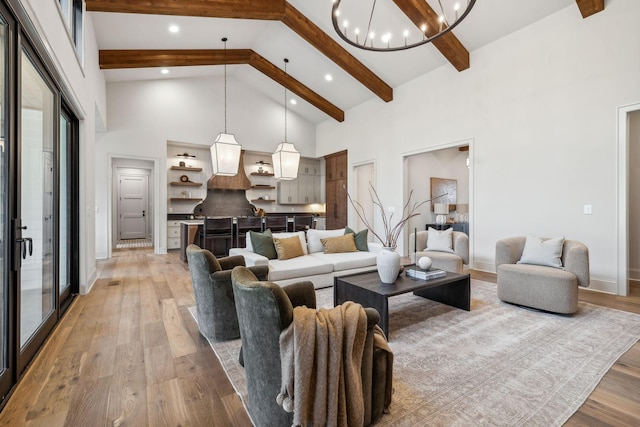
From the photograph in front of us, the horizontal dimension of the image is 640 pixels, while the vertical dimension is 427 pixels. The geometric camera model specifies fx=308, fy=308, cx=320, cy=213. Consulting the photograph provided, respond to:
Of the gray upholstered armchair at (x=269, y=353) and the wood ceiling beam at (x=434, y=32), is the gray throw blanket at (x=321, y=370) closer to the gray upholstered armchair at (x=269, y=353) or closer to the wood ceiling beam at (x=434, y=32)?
the gray upholstered armchair at (x=269, y=353)

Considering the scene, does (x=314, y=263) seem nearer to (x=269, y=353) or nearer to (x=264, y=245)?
(x=264, y=245)

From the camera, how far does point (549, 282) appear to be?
121 inches

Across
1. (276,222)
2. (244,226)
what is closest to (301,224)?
(276,222)

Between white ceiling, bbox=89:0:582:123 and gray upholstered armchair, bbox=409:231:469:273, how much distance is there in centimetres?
324

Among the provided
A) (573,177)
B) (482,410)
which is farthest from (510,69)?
(482,410)

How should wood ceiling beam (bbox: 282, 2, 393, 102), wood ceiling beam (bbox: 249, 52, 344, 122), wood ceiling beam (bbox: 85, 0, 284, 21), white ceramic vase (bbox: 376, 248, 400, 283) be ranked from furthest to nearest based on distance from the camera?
1. wood ceiling beam (bbox: 249, 52, 344, 122)
2. wood ceiling beam (bbox: 282, 2, 393, 102)
3. wood ceiling beam (bbox: 85, 0, 284, 21)
4. white ceramic vase (bbox: 376, 248, 400, 283)

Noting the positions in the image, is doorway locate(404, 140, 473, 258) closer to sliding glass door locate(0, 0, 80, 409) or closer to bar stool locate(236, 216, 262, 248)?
bar stool locate(236, 216, 262, 248)

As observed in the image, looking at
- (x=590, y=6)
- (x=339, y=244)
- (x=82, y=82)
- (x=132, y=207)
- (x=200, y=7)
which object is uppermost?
(x=200, y=7)

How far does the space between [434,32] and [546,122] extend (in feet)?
6.95

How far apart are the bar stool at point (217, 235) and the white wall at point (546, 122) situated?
4235mm

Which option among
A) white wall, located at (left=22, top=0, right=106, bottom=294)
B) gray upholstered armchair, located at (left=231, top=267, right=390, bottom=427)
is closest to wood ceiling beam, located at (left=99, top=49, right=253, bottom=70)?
white wall, located at (left=22, top=0, right=106, bottom=294)

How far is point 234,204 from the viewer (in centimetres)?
897

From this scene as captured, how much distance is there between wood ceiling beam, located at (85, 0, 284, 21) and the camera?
4223mm

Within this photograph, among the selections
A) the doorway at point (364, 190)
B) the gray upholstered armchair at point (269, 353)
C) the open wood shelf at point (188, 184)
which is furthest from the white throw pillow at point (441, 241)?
the open wood shelf at point (188, 184)
